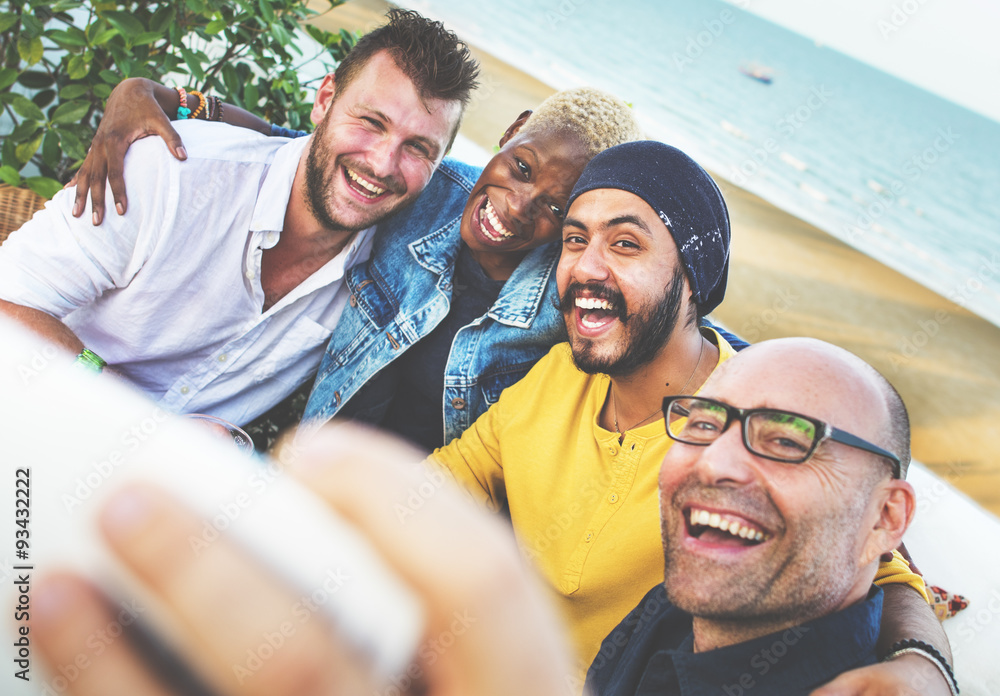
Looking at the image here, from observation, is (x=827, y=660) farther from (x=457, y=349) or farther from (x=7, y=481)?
(x=457, y=349)

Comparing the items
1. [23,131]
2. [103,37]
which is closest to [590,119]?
[103,37]

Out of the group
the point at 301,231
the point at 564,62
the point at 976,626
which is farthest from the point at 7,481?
the point at 564,62

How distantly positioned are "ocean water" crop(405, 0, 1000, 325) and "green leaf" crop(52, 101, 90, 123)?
4886 millimetres

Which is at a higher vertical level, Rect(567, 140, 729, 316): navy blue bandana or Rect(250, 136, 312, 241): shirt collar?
Rect(567, 140, 729, 316): navy blue bandana

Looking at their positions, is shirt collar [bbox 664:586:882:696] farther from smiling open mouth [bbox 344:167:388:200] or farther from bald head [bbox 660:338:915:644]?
smiling open mouth [bbox 344:167:388:200]

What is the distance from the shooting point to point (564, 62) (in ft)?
81.6

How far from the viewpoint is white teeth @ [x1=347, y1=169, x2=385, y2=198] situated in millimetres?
2469

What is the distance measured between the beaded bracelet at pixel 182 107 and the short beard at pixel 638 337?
1685 mm

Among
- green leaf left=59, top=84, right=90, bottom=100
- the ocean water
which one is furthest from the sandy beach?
green leaf left=59, top=84, right=90, bottom=100

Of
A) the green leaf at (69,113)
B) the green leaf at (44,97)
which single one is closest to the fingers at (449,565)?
the green leaf at (69,113)

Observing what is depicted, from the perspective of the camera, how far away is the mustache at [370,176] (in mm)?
2447

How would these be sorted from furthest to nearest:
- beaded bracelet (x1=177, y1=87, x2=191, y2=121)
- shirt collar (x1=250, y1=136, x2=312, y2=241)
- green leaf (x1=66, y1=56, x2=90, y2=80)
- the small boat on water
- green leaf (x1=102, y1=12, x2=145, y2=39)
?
the small boat on water, green leaf (x1=66, y1=56, x2=90, y2=80), green leaf (x1=102, y1=12, x2=145, y2=39), beaded bracelet (x1=177, y1=87, x2=191, y2=121), shirt collar (x1=250, y1=136, x2=312, y2=241)

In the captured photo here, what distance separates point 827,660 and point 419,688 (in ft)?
3.96

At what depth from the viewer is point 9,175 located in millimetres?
2658
